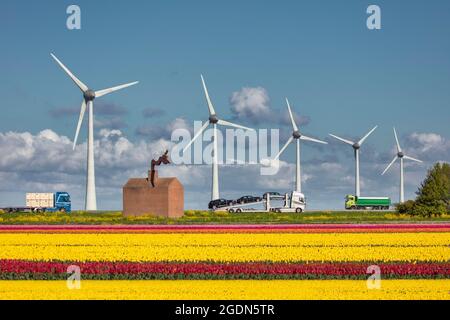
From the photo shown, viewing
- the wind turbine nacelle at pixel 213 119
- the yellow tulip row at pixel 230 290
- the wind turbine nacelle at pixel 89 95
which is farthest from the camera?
the wind turbine nacelle at pixel 213 119

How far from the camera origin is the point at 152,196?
99.5m

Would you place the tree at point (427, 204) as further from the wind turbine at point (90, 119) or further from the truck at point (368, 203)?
the truck at point (368, 203)

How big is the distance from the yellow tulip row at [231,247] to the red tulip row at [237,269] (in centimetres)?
306

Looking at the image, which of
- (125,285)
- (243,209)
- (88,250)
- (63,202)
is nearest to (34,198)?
(63,202)

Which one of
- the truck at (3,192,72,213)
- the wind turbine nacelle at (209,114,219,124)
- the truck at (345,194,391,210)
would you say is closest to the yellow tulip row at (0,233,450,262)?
the wind turbine nacelle at (209,114,219,124)

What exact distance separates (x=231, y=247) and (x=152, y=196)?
53215 millimetres

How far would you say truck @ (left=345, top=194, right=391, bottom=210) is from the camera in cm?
15588

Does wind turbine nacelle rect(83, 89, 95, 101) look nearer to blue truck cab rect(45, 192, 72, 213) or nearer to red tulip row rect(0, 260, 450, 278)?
blue truck cab rect(45, 192, 72, 213)

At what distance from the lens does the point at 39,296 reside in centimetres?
2673

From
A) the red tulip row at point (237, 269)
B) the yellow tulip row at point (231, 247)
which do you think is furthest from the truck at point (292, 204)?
the red tulip row at point (237, 269)

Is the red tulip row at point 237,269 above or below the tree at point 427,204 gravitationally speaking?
below

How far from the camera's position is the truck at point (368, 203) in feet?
511

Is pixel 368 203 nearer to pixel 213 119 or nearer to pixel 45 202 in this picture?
pixel 213 119

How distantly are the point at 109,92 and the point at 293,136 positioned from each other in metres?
39.8
